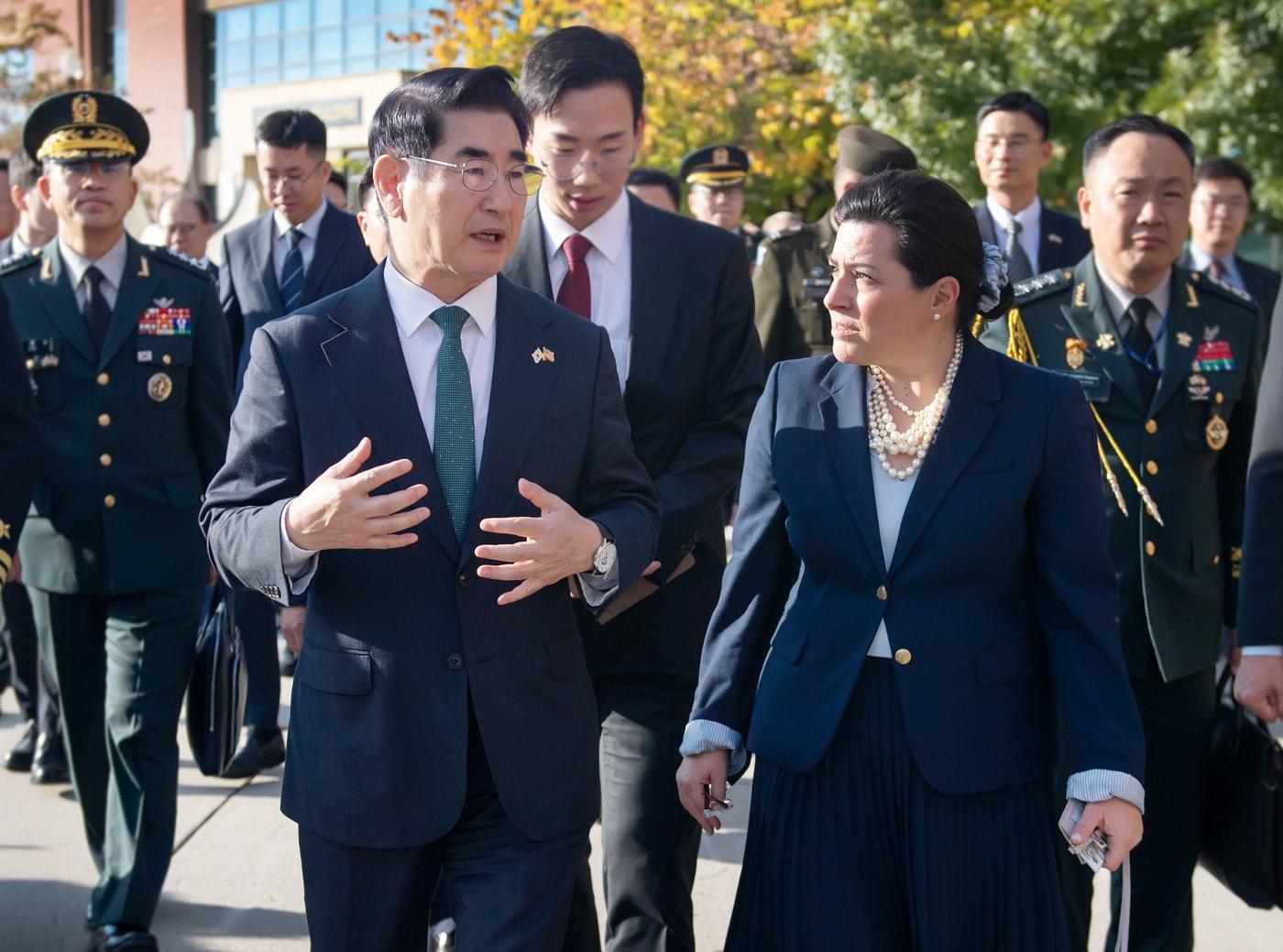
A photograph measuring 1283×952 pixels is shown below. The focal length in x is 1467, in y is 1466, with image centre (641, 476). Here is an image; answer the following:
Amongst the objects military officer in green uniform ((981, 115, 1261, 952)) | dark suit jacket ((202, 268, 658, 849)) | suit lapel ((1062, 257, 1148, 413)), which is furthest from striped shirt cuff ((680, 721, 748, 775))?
suit lapel ((1062, 257, 1148, 413))

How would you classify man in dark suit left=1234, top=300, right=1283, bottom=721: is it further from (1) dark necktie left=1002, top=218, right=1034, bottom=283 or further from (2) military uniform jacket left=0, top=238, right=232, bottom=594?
(2) military uniform jacket left=0, top=238, right=232, bottom=594

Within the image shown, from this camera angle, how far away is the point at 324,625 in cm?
266

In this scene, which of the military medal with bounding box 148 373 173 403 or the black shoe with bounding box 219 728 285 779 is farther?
the black shoe with bounding box 219 728 285 779

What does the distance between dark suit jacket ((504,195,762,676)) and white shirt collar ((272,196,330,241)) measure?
2.89 m

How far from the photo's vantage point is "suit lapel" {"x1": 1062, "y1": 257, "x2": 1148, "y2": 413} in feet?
11.8

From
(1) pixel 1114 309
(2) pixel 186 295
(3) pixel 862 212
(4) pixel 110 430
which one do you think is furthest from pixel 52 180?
(1) pixel 1114 309

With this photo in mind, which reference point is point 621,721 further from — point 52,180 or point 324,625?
point 52,180

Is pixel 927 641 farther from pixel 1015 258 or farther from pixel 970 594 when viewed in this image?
pixel 1015 258

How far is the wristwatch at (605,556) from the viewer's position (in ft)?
8.57

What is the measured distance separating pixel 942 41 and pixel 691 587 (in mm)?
10062

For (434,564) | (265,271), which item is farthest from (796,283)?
(434,564)

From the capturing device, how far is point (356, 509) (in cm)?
233

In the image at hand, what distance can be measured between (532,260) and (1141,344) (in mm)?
1540

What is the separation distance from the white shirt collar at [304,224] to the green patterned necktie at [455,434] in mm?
3825
